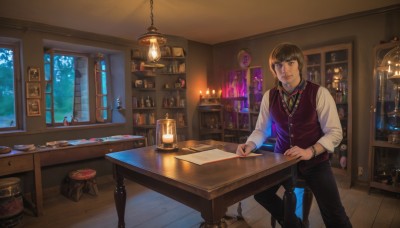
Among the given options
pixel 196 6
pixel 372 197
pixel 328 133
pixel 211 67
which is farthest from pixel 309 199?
pixel 211 67

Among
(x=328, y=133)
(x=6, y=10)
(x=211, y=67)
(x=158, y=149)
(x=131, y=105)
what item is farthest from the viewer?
(x=211, y=67)

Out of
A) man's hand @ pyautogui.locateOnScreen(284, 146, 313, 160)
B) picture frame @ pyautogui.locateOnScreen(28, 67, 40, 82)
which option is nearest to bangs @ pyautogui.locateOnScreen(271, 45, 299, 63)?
man's hand @ pyautogui.locateOnScreen(284, 146, 313, 160)

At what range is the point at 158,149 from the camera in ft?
5.99

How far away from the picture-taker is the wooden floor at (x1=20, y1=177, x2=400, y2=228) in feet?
7.98

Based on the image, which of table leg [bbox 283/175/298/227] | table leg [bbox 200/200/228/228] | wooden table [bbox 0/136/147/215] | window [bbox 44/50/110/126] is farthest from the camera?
window [bbox 44/50/110/126]

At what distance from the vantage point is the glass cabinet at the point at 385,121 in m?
2.95

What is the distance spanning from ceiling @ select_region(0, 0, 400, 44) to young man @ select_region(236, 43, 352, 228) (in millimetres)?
1503

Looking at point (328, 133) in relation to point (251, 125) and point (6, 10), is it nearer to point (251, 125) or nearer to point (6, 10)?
point (251, 125)

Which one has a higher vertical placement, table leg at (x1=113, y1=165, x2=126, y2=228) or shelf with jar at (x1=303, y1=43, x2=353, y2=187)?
shelf with jar at (x1=303, y1=43, x2=353, y2=187)

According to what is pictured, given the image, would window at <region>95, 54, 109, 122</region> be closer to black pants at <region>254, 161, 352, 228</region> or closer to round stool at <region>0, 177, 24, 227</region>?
round stool at <region>0, 177, 24, 227</region>

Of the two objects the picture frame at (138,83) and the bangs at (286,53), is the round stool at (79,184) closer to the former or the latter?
the picture frame at (138,83)

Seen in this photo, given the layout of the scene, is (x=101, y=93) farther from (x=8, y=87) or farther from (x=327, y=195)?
(x=327, y=195)

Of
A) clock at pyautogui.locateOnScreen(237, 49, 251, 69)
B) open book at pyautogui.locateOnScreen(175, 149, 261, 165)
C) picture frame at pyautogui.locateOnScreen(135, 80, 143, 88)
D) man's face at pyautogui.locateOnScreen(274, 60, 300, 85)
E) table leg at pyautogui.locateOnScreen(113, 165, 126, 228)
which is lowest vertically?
table leg at pyautogui.locateOnScreen(113, 165, 126, 228)

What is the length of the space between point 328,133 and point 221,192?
34.3 inches
